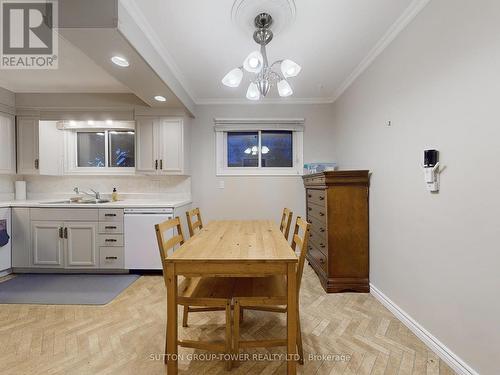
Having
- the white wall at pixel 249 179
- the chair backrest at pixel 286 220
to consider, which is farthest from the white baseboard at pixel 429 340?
the white wall at pixel 249 179

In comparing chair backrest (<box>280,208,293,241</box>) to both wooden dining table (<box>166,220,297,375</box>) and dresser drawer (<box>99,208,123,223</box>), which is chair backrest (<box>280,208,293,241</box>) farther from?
dresser drawer (<box>99,208,123,223</box>)

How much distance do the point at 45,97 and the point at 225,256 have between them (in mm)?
3709

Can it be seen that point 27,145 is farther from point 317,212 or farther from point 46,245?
point 317,212

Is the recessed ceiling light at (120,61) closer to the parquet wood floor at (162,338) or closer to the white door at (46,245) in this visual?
the parquet wood floor at (162,338)

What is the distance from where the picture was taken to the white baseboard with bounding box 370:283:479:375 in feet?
4.56

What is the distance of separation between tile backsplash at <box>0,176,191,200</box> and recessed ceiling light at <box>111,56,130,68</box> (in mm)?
1799

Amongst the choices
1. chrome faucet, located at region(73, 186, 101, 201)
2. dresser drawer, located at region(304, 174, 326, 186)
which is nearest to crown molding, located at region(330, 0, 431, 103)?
dresser drawer, located at region(304, 174, 326, 186)

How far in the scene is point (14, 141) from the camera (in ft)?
10.5

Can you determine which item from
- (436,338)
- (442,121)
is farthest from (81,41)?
(436,338)

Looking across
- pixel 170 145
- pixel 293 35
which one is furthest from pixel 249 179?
pixel 293 35

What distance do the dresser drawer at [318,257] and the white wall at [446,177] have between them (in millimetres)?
535

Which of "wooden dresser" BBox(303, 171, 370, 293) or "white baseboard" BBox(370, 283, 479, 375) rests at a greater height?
"wooden dresser" BBox(303, 171, 370, 293)

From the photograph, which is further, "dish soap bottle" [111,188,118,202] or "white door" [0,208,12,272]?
"dish soap bottle" [111,188,118,202]

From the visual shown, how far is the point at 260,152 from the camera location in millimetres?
3686
